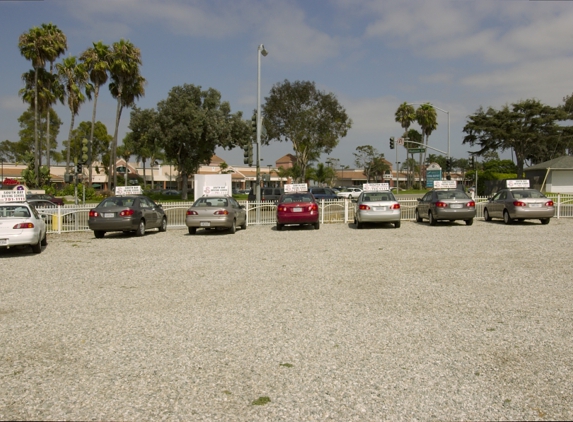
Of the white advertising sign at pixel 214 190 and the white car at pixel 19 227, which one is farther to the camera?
the white advertising sign at pixel 214 190

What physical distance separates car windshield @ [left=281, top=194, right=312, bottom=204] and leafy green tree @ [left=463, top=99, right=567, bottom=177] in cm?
4346

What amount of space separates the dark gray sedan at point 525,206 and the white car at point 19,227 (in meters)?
16.6

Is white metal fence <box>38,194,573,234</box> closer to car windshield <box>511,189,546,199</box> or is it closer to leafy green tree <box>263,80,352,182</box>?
car windshield <box>511,189,546,199</box>

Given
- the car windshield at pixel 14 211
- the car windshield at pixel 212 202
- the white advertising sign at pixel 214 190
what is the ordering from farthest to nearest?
the white advertising sign at pixel 214 190 → the car windshield at pixel 212 202 → the car windshield at pixel 14 211

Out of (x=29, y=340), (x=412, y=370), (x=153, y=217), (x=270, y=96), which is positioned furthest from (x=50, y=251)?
(x=270, y=96)

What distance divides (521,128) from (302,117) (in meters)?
24.8

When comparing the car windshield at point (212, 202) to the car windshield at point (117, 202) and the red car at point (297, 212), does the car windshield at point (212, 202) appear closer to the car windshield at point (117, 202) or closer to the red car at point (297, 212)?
the red car at point (297, 212)

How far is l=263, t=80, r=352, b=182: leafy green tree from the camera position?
52.5 meters

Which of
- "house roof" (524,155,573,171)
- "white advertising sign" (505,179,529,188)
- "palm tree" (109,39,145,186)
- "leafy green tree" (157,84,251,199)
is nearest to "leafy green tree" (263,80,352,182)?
"leafy green tree" (157,84,251,199)

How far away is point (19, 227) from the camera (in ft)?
43.4

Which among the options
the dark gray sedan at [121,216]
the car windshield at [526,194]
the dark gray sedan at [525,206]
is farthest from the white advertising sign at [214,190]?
Answer: the car windshield at [526,194]

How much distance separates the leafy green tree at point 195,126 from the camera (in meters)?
46.8

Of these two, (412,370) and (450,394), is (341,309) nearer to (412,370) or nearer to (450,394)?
(412,370)

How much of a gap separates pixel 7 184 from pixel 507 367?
59.0 m
